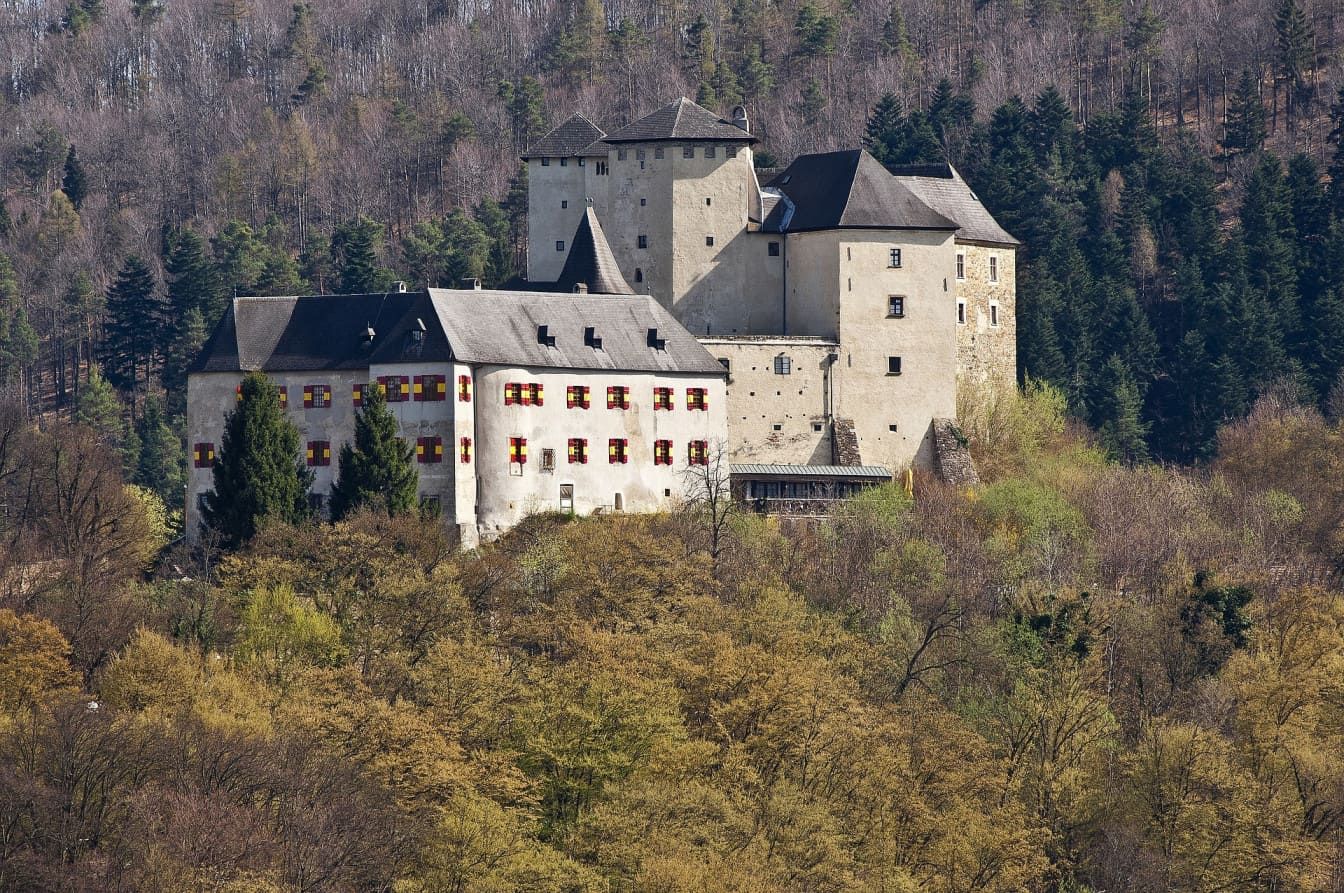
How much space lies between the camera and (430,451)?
7181 cm

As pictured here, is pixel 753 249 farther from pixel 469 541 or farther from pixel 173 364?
pixel 173 364

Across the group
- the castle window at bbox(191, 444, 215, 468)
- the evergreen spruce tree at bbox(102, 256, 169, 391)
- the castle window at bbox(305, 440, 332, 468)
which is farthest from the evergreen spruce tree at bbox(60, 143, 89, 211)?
the castle window at bbox(305, 440, 332, 468)

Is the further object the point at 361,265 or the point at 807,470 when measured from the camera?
the point at 361,265

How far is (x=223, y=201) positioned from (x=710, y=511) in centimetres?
6772

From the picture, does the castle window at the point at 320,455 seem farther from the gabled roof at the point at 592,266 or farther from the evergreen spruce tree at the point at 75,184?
the evergreen spruce tree at the point at 75,184

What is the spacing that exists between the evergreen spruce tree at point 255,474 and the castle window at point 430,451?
305 cm

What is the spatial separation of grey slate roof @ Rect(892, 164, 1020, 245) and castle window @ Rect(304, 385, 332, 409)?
2042 cm

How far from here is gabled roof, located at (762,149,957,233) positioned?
8138 cm

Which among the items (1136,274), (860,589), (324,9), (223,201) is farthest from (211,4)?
(860,589)

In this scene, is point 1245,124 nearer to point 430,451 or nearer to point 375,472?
point 430,451

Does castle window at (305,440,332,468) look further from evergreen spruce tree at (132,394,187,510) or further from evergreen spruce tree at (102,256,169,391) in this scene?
evergreen spruce tree at (102,256,169,391)

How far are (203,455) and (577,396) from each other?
969cm

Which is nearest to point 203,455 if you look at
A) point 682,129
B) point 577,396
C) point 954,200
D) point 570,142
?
point 577,396

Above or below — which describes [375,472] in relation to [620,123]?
below
